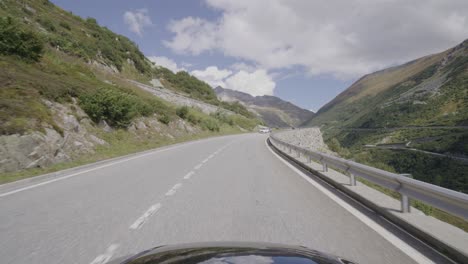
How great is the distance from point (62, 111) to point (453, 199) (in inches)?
695

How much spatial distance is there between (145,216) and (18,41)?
20910mm

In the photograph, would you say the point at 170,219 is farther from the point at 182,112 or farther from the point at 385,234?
the point at 182,112

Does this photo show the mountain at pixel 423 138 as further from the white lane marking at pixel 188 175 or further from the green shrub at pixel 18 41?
the green shrub at pixel 18 41

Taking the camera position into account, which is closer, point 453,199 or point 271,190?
point 453,199

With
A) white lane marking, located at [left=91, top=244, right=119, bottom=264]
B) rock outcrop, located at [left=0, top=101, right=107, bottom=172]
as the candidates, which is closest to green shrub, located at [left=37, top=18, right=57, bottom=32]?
rock outcrop, located at [left=0, top=101, right=107, bottom=172]

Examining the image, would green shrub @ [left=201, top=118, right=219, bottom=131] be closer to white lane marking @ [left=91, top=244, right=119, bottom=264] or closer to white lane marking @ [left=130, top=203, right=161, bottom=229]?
white lane marking @ [left=130, top=203, right=161, bottom=229]

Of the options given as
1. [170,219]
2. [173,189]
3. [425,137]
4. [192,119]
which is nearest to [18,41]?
[173,189]

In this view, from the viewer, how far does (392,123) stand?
138m

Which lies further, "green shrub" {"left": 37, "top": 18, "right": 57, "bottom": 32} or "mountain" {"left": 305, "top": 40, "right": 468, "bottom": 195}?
"mountain" {"left": 305, "top": 40, "right": 468, "bottom": 195}

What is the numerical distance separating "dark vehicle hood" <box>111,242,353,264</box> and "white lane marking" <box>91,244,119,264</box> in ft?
4.96

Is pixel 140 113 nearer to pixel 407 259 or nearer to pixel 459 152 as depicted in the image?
pixel 407 259

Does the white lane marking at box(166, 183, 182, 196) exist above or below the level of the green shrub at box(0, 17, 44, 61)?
below

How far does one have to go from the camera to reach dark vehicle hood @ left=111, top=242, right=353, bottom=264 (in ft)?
7.10

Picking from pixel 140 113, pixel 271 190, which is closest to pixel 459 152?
pixel 140 113
